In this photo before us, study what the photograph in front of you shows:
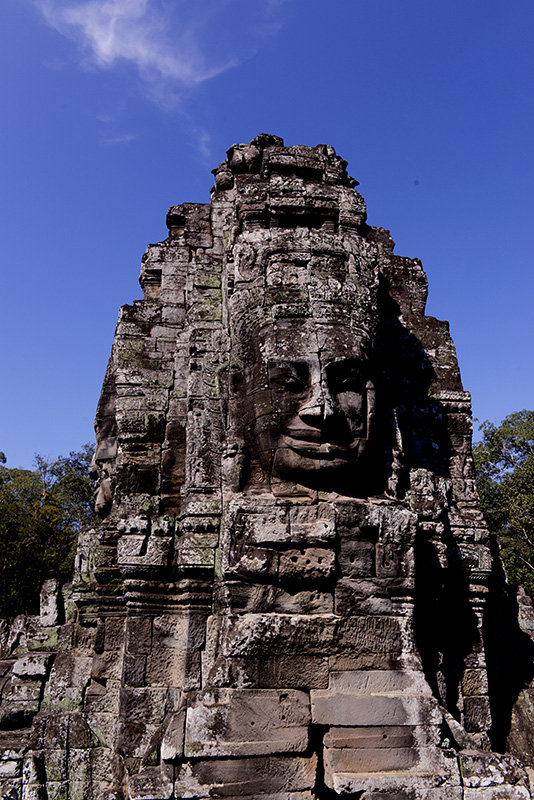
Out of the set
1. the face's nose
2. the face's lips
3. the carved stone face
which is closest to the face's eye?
the carved stone face

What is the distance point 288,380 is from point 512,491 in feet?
63.2

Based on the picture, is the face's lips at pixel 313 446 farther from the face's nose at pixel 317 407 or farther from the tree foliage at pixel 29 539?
the tree foliage at pixel 29 539

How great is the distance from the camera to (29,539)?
23906 mm

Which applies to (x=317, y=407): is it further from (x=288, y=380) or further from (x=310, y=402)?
(x=288, y=380)

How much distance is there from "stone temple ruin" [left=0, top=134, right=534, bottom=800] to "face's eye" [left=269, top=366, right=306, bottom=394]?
0.01 meters

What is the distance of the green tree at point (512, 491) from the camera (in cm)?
2108

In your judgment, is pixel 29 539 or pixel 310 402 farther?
pixel 29 539

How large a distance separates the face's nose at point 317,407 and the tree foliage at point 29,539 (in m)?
18.5

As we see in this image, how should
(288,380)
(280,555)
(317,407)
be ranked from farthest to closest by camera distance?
(288,380) < (317,407) < (280,555)

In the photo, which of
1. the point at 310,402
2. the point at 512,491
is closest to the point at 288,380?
the point at 310,402

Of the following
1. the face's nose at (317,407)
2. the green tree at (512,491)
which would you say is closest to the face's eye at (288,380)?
the face's nose at (317,407)

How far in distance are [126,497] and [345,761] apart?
265 cm

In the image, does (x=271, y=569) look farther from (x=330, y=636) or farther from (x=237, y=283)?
(x=237, y=283)

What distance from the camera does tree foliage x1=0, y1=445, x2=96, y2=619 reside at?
76.5 ft
